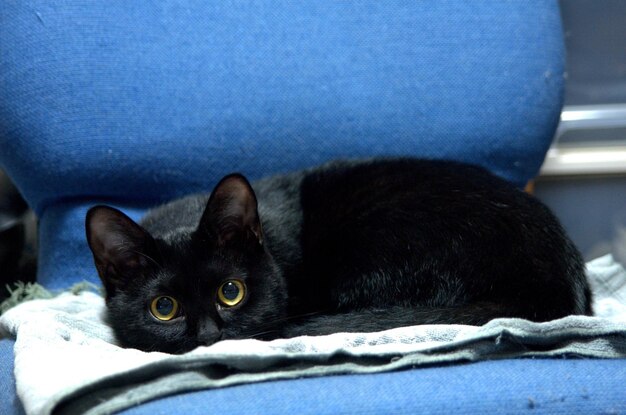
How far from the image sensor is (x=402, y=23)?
1763mm

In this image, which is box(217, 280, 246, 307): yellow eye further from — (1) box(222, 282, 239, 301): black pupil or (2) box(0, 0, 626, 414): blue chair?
(2) box(0, 0, 626, 414): blue chair

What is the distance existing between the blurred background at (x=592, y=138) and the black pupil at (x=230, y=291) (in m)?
1.23

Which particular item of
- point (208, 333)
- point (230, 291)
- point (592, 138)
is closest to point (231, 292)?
point (230, 291)

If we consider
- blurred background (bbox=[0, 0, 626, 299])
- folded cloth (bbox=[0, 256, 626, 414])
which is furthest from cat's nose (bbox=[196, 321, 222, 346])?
blurred background (bbox=[0, 0, 626, 299])

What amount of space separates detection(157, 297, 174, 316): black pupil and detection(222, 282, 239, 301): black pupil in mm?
93

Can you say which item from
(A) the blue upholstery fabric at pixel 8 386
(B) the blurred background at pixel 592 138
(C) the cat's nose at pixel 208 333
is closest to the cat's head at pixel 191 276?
(C) the cat's nose at pixel 208 333

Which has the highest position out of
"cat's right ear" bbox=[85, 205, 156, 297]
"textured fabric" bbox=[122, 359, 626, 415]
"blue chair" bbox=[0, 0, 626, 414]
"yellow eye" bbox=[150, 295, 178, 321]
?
"blue chair" bbox=[0, 0, 626, 414]

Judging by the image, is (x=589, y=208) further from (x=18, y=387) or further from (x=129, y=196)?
(x=18, y=387)

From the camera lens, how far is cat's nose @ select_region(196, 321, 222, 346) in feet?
3.91

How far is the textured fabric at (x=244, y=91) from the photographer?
163 cm

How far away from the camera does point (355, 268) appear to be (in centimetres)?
136

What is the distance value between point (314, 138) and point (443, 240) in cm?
54

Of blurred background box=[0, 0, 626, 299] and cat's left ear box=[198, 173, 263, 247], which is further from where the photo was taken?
blurred background box=[0, 0, 626, 299]

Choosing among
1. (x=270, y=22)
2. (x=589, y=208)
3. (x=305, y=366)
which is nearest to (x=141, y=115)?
(x=270, y=22)
